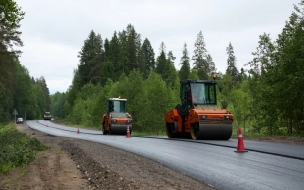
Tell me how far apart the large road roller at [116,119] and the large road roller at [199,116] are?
9393 millimetres

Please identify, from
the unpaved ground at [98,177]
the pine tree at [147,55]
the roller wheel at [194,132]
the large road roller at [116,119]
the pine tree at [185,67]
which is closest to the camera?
the unpaved ground at [98,177]

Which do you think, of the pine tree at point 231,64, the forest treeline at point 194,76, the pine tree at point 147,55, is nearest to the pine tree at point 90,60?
the forest treeline at point 194,76

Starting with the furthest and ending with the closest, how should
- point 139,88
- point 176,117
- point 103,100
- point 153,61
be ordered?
1. point 153,61
2. point 103,100
3. point 139,88
4. point 176,117

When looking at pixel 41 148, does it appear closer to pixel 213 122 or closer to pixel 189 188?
pixel 213 122

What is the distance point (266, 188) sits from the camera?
24.1ft

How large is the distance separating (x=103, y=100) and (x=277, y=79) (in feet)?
120

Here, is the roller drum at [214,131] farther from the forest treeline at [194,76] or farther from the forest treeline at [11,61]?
the forest treeline at [11,61]

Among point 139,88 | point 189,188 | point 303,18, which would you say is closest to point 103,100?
point 139,88

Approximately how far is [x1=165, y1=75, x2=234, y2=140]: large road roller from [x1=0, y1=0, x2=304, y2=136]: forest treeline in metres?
0.84

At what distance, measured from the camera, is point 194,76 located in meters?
79.8

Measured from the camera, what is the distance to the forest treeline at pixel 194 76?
2466 centimetres

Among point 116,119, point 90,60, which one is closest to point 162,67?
point 90,60

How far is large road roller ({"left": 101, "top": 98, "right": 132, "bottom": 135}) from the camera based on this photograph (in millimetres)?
32750

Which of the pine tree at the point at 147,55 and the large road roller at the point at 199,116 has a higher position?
the pine tree at the point at 147,55
